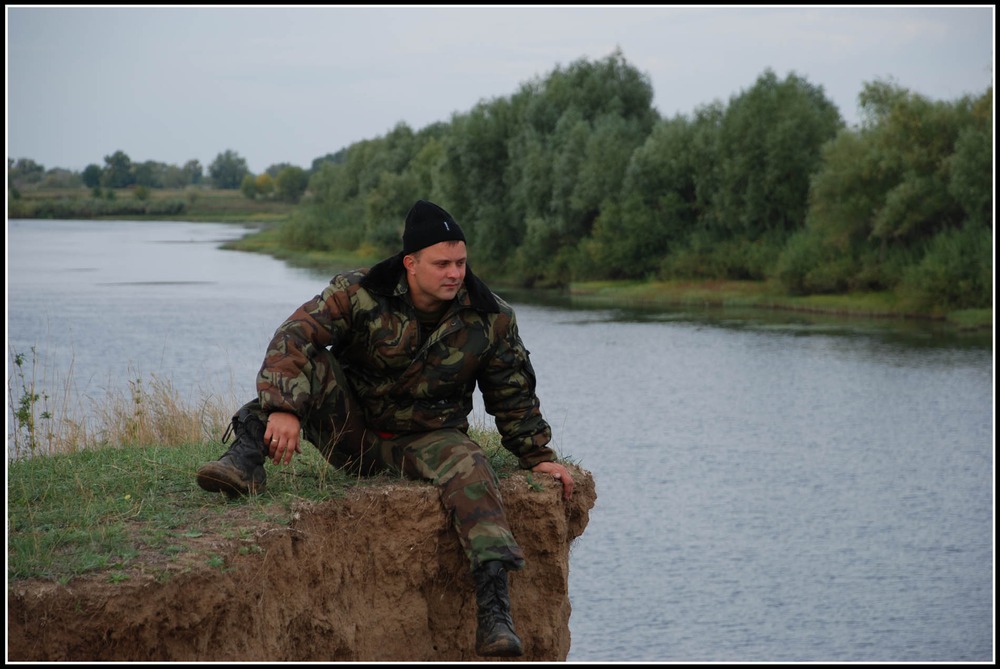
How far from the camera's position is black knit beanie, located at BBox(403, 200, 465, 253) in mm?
5551

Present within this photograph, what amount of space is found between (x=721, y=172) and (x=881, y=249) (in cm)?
945

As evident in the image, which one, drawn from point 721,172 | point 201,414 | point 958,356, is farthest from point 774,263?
point 201,414

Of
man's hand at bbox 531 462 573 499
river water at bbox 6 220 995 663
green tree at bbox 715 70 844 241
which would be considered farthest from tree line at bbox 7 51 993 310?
man's hand at bbox 531 462 573 499

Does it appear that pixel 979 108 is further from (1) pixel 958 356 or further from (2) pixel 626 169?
(2) pixel 626 169

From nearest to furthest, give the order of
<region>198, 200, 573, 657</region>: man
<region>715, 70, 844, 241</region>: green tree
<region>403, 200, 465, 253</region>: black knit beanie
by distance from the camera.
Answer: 1. <region>198, 200, 573, 657</region>: man
2. <region>403, 200, 465, 253</region>: black knit beanie
3. <region>715, 70, 844, 241</region>: green tree

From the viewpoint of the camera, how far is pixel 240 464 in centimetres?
569

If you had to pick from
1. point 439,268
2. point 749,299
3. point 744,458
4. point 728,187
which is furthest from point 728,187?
point 439,268

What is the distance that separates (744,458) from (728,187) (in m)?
29.3

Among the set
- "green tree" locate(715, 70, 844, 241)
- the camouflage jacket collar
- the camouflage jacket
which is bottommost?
the camouflage jacket

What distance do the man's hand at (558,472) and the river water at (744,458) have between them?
2169mm

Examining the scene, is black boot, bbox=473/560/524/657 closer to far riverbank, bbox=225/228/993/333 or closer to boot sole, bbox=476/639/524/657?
boot sole, bbox=476/639/524/657

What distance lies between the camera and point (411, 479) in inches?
235

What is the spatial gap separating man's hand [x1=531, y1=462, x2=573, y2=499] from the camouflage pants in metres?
0.41

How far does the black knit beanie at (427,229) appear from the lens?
5551 millimetres
